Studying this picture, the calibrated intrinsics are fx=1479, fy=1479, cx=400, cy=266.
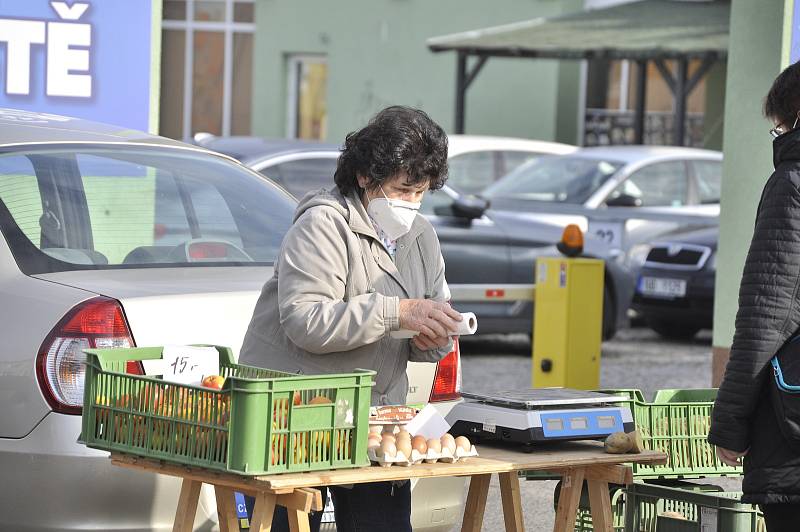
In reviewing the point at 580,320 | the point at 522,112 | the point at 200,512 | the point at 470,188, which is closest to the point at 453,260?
the point at 580,320

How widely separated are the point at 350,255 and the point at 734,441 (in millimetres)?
1100

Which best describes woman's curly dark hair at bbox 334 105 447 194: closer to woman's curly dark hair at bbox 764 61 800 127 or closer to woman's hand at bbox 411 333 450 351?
woman's hand at bbox 411 333 450 351

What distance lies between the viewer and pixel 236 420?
3.34 meters

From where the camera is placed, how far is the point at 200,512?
14.3 feet

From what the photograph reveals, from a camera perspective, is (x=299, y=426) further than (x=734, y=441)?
No

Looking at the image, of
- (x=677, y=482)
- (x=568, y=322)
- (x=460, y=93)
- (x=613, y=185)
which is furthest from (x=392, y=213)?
(x=460, y=93)

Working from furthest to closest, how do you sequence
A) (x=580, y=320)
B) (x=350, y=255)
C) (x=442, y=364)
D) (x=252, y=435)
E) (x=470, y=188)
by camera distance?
(x=470, y=188), (x=580, y=320), (x=442, y=364), (x=350, y=255), (x=252, y=435)

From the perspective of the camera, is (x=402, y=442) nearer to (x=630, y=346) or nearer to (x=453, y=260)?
(x=453, y=260)

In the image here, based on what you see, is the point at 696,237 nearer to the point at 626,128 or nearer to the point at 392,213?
the point at 392,213

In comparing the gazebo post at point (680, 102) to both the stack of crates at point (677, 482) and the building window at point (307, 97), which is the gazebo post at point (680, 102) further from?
the stack of crates at point (677, 482)

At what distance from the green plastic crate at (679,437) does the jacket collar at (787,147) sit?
1119 millimetres

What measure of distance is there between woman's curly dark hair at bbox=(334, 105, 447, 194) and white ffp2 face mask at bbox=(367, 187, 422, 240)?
5cm

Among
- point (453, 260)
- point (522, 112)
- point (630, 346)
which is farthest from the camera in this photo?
point (522, 112)

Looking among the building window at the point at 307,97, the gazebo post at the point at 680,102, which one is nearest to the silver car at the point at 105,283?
Result: the gazebo post at the point at 680,102
